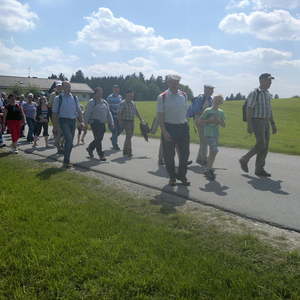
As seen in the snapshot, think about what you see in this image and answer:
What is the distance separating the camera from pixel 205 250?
398cm

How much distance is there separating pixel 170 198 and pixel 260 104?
330cm

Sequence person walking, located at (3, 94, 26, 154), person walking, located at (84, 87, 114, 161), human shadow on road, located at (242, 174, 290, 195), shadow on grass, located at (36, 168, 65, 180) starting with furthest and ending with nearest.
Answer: person walking, located at (3, 94, 26, 154) → person walking, located at (84, 87, 114, 161) → shadow on grass, located at (36, 168, 65, 180) → human shadow on road, located at (242, 174, 290, 195)

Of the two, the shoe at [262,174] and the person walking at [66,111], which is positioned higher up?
the person walking at [66,111]

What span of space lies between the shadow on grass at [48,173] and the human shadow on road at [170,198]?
231 cm

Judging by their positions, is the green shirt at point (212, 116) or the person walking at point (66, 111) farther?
the person walking at point (66, 111)

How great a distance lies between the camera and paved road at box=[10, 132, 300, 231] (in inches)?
224

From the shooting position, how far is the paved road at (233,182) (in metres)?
5.68

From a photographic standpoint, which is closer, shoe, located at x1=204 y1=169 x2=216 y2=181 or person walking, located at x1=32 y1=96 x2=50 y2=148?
shoe, located at x1=204 y1=169 x2=216 y2=181

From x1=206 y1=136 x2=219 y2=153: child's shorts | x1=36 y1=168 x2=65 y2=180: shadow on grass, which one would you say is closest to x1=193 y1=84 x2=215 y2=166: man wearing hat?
x1=206 y1=136 x2=219 y2=153: child's shorts

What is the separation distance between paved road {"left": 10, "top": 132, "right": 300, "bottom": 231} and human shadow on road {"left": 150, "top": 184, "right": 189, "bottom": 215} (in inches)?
0.7

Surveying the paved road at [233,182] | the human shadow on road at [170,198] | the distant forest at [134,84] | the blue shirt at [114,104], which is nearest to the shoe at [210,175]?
the paved road at [233,182]

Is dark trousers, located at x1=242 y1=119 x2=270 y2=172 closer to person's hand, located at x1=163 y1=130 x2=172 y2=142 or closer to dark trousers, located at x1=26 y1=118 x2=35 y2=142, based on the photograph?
person's hand, located at x1=163 y1=130 x2=172 y2=142

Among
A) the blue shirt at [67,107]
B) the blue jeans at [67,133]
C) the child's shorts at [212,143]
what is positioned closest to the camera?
the child's shorts at [212,143]

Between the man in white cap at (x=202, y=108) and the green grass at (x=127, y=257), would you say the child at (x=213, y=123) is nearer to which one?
the man in white cap at (x=202, y=108)
